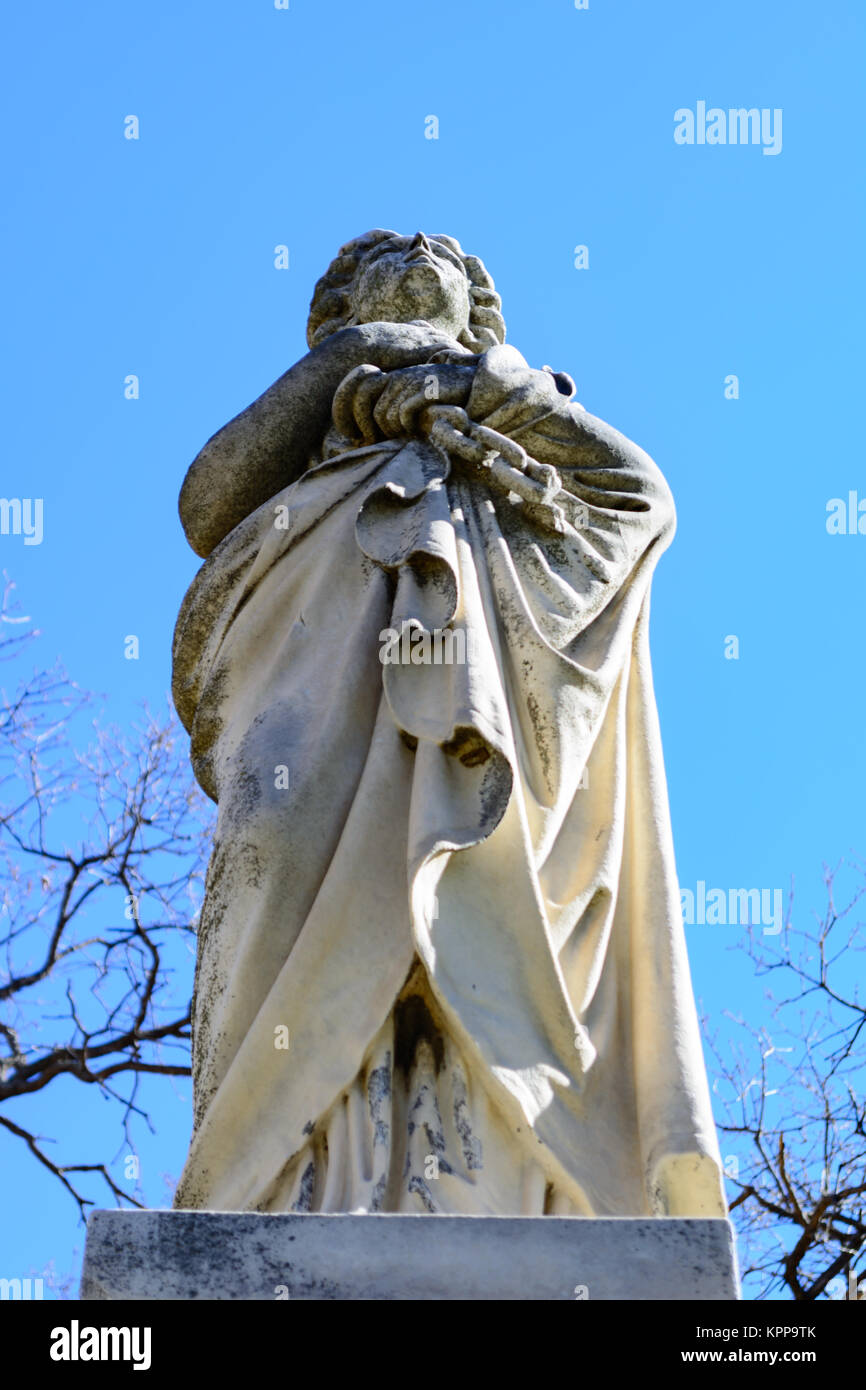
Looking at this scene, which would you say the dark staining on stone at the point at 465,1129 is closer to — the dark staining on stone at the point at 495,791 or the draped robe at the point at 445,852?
the draped robe at the point at 445,852

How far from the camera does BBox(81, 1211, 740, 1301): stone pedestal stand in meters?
3.88

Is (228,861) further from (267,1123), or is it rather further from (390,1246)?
(390,1246)

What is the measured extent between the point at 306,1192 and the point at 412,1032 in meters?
0.43

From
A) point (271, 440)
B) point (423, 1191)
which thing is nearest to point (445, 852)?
point (423, 1191)

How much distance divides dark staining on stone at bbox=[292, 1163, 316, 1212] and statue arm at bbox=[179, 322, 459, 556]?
203 centimetres

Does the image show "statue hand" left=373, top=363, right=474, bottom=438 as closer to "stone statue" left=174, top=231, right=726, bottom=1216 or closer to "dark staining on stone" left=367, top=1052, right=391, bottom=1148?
"stone statue" left=174, top=231, right=726, bottom=1216

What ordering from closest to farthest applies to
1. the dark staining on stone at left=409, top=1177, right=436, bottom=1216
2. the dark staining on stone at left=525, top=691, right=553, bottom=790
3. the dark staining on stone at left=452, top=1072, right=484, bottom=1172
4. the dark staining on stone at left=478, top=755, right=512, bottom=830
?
the dark staining on stone at left=409, top=1177, right=436, bottom=1216 → the dark staining on stone at left=452, top=1072, right=484, bottom=1172 → the dark staining on stone at left=478, top=755, right=512, bottom=830 → the dark staining on stone at left=525, top=691, right=553, bottom=790

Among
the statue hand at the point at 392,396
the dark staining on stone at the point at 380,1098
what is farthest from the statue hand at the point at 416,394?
the dark staining on stone at the point at 380,1098

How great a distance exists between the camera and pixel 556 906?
503cm

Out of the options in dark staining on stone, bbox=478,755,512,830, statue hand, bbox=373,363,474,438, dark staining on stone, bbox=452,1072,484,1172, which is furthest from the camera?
statue hand, bbox=373,363,474,438

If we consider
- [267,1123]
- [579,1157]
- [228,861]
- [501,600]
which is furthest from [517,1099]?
[501,600]

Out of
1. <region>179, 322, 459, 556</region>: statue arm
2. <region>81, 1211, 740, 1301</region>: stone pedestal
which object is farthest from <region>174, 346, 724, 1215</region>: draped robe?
<region>81, 1211, 740, 1301</region>: stone pedestal
